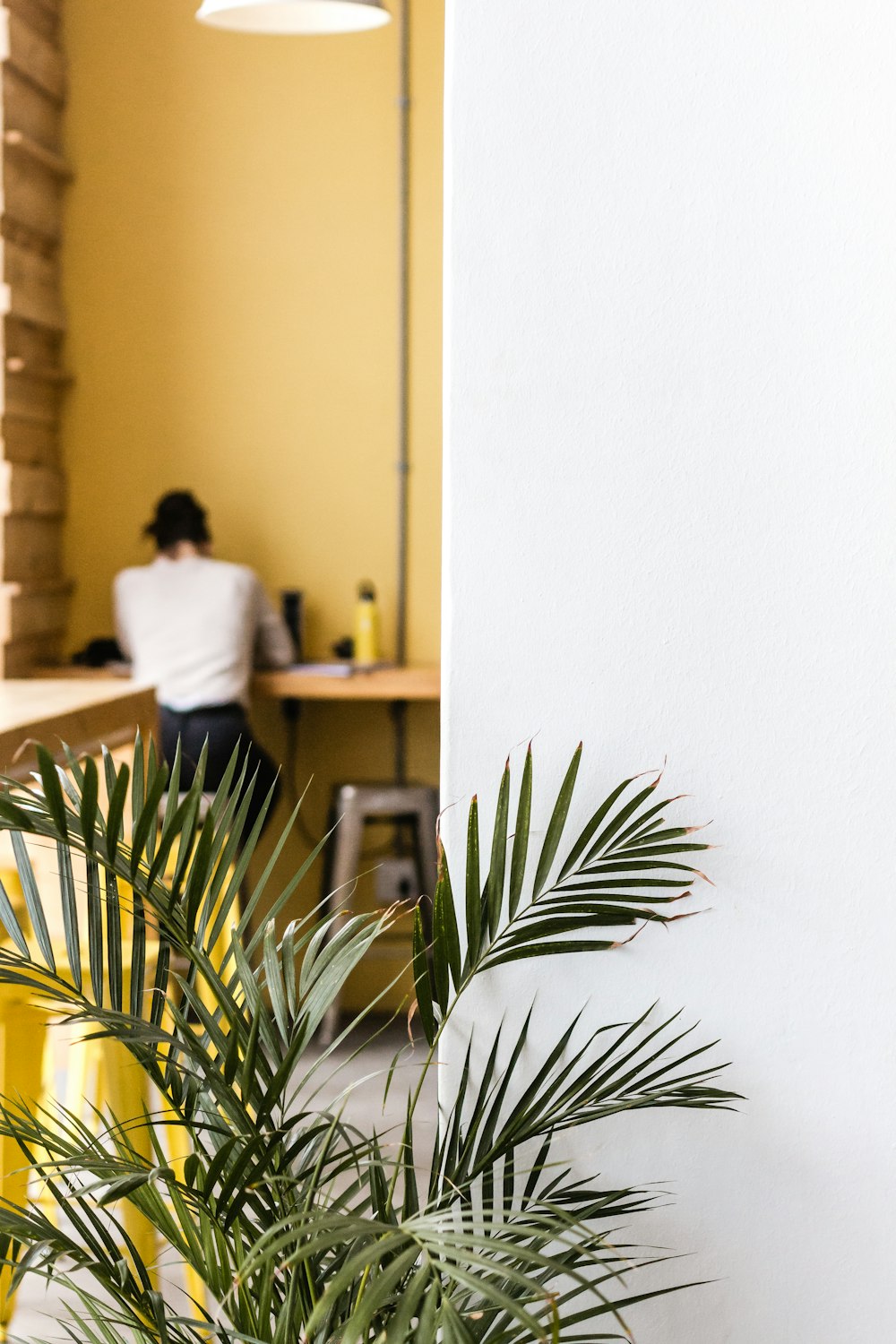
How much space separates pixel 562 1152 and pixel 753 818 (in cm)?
43

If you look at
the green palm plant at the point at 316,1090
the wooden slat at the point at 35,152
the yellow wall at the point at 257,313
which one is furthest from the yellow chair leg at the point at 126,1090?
the wooden slat at the point at 35,152

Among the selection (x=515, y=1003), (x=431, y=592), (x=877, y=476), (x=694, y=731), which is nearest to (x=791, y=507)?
(x=877, y=476)

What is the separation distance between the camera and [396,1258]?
3.25 ft

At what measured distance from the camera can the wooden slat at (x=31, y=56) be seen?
13.8 ft

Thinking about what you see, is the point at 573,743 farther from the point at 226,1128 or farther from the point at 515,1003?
the point at 226,1128

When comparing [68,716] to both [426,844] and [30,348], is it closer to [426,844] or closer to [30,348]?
[426,844]

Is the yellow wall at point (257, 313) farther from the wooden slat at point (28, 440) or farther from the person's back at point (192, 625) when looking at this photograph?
the person's back at point (192, 625)

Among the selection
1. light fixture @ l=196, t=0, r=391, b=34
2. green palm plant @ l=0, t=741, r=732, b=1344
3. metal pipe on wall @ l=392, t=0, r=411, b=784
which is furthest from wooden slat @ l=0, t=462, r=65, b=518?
green palm plant @ l=0, t=741, r=732, b=1344

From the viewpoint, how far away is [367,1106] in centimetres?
356

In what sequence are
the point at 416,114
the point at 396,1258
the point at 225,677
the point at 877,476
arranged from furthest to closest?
1. the point at 416,114
2. the point at 225,677
3. the point at 877,476
4. the point at 396,1258

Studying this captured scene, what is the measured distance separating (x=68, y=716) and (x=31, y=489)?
224 cm

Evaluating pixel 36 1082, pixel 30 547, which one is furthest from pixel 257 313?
pixel 36 1082

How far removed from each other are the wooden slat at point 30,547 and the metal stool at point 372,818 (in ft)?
4.12

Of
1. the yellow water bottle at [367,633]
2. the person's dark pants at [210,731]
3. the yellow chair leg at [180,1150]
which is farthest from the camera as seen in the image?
the yellow water bottle at [367,633]
